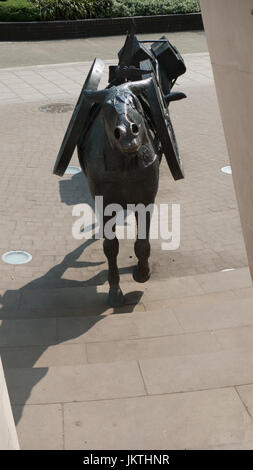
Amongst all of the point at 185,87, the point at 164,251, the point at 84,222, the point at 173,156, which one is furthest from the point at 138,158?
the point at 185,87

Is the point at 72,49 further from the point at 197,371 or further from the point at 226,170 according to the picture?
the point at 197,371

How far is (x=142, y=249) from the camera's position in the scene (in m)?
6.46

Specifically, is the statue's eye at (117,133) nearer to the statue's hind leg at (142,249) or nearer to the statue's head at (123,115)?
the statue's head at (123,115)

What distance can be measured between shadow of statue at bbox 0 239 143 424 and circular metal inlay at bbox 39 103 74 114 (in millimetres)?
6182

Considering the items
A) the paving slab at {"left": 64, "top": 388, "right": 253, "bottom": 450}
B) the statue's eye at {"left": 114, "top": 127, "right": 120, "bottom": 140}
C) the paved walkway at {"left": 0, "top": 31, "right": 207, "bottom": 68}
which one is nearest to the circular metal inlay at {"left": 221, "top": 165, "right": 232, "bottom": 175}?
the statue's eye at {"left": 114, "top": 127, "right": 120, "bottom": 140}

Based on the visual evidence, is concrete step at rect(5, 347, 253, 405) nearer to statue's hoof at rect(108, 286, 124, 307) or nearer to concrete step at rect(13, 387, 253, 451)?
concrete step at rect(13, 387, 253, 451)

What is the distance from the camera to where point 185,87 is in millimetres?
14969

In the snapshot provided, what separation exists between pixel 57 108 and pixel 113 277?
26.2ft

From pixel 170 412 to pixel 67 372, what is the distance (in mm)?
976

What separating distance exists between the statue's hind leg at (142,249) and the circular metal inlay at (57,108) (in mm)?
7583

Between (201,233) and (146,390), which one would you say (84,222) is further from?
(146,390)

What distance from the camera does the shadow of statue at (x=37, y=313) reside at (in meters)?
4.85

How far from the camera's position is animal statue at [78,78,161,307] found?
5.00m

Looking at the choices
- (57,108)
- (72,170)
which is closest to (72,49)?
(57,108)
